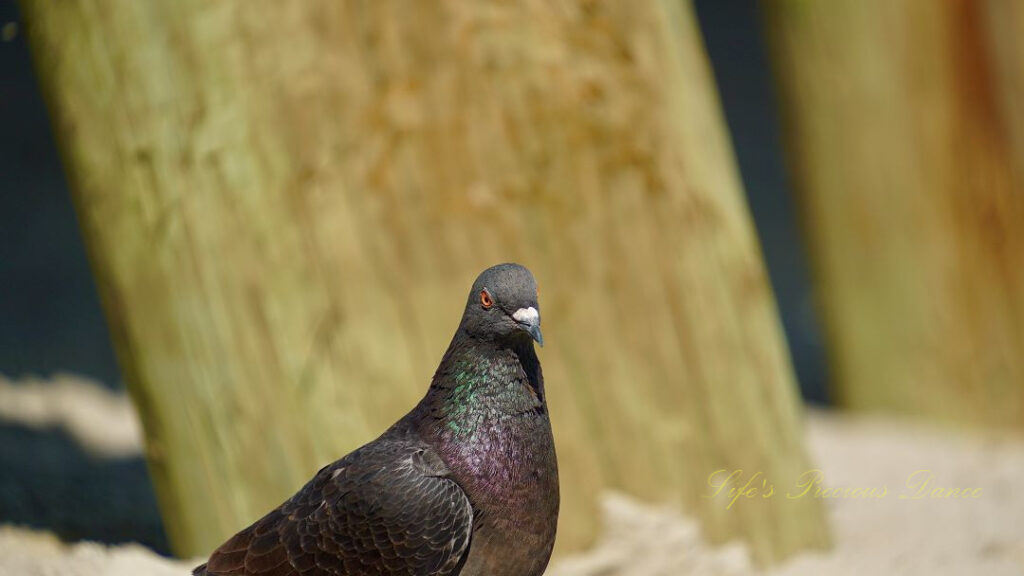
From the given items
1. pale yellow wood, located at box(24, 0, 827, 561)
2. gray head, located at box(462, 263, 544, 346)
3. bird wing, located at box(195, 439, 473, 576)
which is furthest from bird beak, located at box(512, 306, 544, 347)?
pale yellow wood, located at box(24, 0, 827, 561)

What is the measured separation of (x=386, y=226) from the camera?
145 inches

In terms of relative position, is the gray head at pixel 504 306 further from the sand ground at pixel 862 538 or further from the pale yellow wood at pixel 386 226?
the sand ground at pixel 862 538

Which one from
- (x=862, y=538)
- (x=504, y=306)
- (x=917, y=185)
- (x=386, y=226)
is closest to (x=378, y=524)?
(x=504, y=306)

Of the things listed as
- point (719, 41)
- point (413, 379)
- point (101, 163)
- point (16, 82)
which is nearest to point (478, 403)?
point (413, 379)

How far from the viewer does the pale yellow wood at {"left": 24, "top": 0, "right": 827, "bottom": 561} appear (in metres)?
3.47

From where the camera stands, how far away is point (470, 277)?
3.78 metres

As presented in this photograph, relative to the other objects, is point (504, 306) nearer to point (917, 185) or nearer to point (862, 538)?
point (862, 538)

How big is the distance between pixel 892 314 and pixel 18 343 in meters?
5.36

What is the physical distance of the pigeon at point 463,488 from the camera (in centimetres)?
256

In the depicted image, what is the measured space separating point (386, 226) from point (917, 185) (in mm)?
3584

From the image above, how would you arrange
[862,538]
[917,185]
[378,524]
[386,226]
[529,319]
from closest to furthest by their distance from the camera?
[529,319] → [378,524] → [386,226] → [862,538] → [917,185]

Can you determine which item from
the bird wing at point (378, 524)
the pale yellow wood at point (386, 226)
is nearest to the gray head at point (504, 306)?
the bird wing at point (378, 524)

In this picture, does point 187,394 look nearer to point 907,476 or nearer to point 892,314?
point 907,476

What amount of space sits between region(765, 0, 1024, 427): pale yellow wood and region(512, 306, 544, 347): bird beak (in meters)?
4.18
